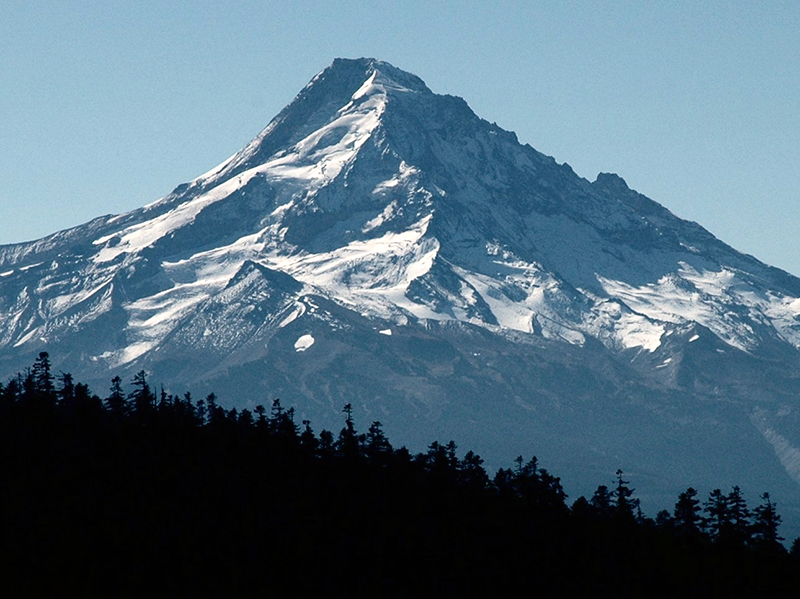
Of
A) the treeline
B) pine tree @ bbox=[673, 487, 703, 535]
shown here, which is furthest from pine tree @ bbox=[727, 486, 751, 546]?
pine tree @ bbox=[673, 487, 703, 535]

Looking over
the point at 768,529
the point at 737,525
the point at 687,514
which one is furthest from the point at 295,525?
the point at 768,529

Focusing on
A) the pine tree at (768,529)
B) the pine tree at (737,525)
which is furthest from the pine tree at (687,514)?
the pine tree at (768,529)

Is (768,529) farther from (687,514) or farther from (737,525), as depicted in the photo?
(687,514)

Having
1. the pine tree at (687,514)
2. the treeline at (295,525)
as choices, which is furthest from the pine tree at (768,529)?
the pine tree at (687,514)

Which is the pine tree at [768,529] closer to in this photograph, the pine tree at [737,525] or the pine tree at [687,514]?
the pine tree at [737,525]

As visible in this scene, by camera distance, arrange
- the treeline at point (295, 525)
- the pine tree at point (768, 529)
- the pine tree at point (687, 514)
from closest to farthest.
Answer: the treeline at point (295, 525), the pine tree at point (768, 529), the pine tree at point (687, 514)

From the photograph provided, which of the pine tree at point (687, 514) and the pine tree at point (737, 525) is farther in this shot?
the pine tree at point (687, 514)

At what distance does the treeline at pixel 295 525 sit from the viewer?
4724 inches

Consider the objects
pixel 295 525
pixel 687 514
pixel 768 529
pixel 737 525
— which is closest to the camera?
pixel 295 525

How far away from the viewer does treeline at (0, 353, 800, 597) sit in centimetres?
12000

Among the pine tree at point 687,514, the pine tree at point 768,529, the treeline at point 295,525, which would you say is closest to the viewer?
the treeline at point 295,525

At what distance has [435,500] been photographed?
493 ft

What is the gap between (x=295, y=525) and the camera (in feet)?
439

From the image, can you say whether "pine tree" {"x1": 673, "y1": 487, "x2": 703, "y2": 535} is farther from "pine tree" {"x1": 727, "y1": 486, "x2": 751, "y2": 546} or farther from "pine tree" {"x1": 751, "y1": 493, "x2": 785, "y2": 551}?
"pine tree" {"x1": 751, "y1": 493, "x2": 785, "y2": 551}
